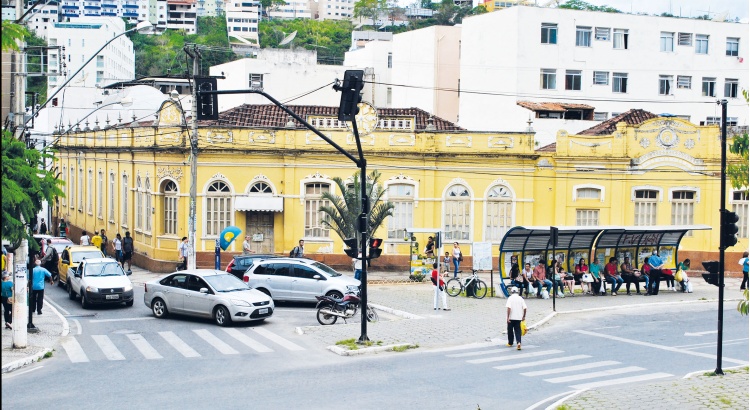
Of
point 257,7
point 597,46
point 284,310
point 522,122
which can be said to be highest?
point 257,7

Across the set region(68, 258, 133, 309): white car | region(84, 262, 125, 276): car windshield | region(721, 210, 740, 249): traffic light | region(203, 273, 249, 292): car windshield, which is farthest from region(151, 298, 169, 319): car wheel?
region(721, 210, 740, 249): traffic light

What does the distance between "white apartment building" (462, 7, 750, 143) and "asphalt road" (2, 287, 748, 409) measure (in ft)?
86.1

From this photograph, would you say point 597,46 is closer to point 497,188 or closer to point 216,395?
point 497,188

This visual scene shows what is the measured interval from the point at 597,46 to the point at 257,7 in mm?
158967

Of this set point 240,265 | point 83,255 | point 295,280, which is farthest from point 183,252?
point 295,280

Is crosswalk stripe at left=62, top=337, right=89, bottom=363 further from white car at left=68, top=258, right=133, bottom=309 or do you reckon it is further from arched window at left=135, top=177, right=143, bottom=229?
arched window at left=135, top=177, right=143, bottom=229

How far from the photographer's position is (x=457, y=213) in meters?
35.8

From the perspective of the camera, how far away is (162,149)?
34719 millimetres

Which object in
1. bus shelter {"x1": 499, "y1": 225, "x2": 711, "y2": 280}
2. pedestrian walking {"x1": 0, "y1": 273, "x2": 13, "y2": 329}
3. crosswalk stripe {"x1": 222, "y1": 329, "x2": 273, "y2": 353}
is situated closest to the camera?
crosswalk stripe {"x1": 222, "y1": 329, "x2": 273, "y2": 353}

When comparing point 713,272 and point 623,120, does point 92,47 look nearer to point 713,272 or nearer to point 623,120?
point 623,120

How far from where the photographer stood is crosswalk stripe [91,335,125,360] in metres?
18.4

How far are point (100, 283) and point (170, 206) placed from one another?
9769 millimetres

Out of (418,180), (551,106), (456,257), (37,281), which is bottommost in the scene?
(456,257)

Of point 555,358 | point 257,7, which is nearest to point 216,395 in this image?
point 555,358
